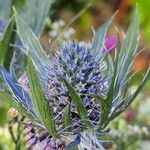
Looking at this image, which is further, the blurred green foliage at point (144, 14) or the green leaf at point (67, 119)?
the blurred green foliage at point (144, 14)

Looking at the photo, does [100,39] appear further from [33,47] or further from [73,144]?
[73,144]

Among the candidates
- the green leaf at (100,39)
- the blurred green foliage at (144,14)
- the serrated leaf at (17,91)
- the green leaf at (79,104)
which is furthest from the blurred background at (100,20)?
the green leaf at (79,104)

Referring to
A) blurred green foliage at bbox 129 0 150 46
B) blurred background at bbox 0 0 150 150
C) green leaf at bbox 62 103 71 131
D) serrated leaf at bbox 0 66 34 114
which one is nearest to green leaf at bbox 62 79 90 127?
green leaf at bbox 62 103 71 131

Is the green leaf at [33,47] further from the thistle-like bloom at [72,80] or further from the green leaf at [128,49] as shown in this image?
the green leaf at [128,49]

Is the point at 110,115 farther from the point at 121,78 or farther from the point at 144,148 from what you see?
the point at 144,148

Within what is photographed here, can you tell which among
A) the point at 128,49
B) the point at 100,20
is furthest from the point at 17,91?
the point at 100,20

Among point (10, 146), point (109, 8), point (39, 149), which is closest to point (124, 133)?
point (10, 146)

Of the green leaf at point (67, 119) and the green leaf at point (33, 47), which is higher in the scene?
the green leaf at point (33, 47)
